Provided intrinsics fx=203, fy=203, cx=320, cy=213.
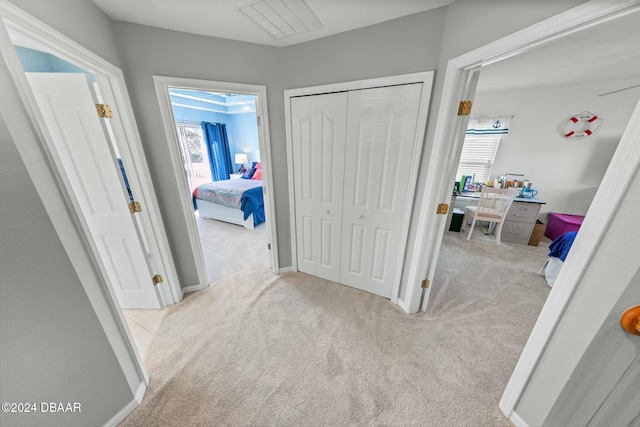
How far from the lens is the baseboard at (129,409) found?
1114 millimetres

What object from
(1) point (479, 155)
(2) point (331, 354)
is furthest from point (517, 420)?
(1) point (479, 155)

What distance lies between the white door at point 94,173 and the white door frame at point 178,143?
376mm

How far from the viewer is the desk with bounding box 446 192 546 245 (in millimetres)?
3164

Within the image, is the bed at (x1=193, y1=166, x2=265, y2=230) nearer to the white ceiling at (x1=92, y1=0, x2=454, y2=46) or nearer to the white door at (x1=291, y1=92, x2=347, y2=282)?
the white door at (x1=291, y1=92, x2=347, y2=282)

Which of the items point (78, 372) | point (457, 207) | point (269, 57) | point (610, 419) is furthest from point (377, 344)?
point (457, 207)

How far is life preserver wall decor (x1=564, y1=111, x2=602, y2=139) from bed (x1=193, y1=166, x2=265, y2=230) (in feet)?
16.9

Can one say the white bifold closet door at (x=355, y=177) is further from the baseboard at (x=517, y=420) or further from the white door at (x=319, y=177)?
the baseboard at (x=517, y=420)

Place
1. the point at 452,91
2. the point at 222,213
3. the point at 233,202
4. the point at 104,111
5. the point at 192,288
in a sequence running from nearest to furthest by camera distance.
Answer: the point at 452,91, the point at 104,111, the point at 192,288, the point at 233,202, the point at 222,213

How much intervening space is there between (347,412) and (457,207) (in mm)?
4083

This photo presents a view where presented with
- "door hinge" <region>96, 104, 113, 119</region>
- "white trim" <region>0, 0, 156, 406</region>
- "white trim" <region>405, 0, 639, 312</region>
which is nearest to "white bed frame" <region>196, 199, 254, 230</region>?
"door hinge" <region>96, 104, 113, 119</region>

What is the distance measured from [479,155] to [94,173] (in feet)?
17.0

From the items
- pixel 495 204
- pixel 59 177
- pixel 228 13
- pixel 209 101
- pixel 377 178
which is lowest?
pixel 495 204

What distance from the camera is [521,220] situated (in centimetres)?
327

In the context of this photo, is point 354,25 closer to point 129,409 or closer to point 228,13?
point 228,13
